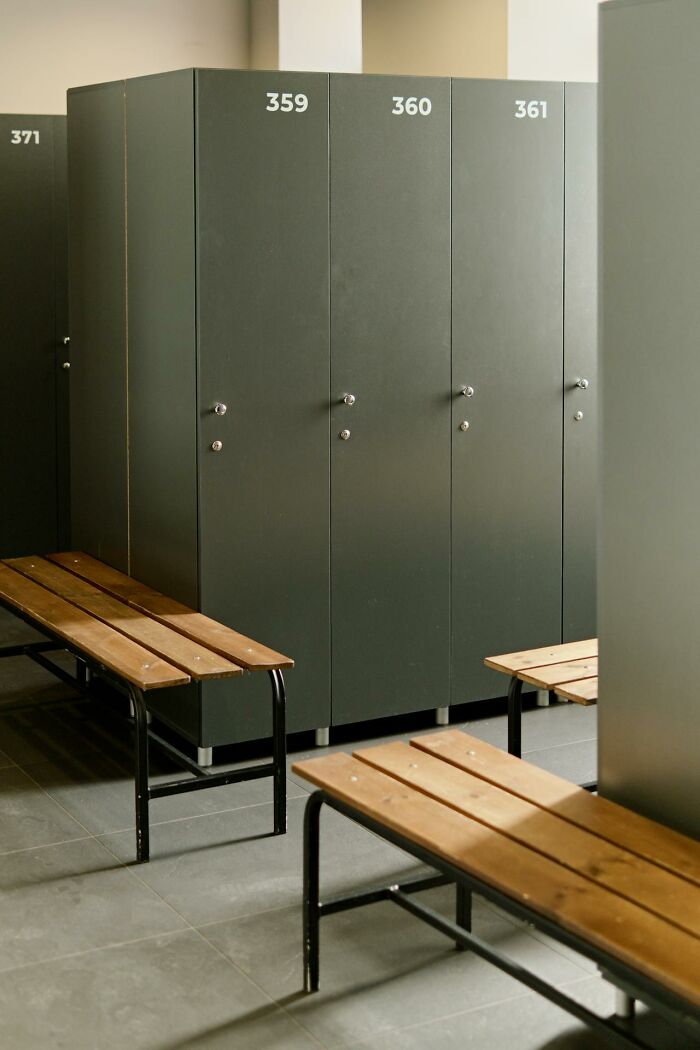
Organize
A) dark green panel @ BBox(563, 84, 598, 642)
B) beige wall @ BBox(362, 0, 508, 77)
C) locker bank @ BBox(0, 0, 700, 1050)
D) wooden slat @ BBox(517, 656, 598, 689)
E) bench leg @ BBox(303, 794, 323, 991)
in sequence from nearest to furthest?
locker bank @ BBox(0, 0, 700, 1050) → bench leg @ BBox(303, 794, 323, 991) → wooden slat @ BBox(517, 656, 598, 689) → dark green panel @ BBox(563, 84, 598, 642) → beige wall @ BBox(362, 0, 508, 77)

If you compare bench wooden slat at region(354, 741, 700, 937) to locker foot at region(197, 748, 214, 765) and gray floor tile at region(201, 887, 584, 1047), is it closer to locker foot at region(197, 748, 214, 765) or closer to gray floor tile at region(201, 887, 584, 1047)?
gray floor tile at region(201, 887, 584, 1047)

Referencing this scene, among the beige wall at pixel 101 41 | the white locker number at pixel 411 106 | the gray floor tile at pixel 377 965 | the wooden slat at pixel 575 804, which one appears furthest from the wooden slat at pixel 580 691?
the beige wall at pixel 101 41

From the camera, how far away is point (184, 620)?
13.7 ft

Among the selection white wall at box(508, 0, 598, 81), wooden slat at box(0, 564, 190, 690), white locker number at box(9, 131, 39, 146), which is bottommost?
wooden slat at box(0, 564, 190, 690)

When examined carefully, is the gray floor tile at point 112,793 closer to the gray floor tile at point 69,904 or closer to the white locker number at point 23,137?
the gray floor tile at point 69,904

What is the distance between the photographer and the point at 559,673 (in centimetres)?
368

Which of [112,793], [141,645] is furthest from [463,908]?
[112,793]

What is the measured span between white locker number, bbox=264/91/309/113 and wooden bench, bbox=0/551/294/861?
1573mm

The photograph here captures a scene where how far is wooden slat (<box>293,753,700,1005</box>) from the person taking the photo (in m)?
2.12

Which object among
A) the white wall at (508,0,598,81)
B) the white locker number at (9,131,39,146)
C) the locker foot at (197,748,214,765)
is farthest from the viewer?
the white wall at (508,0,598,81)

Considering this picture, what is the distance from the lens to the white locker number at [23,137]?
6133 mm

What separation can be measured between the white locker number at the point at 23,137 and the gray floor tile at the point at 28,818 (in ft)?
10.3

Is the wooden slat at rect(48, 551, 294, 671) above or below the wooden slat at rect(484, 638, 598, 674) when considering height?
above

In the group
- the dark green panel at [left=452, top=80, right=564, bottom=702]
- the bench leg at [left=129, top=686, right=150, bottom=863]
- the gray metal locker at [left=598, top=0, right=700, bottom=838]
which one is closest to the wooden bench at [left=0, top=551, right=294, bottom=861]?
the bench leg at [left=129, top=686, right=150, bottom=863]
